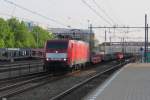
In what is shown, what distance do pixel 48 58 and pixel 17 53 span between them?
47642mm

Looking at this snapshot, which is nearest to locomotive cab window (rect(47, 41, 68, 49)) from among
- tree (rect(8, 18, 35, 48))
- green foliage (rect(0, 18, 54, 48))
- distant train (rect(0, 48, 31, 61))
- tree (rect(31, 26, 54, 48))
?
distant train (rect(0, 48, 31, 61))

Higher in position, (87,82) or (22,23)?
(22,23)

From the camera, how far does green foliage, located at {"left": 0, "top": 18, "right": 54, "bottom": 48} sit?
426 ft

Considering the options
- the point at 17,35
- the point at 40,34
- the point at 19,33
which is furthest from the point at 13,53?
the point at 40,34

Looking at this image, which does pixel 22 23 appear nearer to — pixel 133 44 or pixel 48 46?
pixel 133 44

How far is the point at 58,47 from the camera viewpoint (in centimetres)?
3706

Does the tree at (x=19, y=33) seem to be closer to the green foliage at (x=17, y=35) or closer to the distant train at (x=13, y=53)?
the green foliage at (x=17, y=35)

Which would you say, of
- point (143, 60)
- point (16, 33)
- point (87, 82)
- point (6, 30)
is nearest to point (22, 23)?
point (16, 33)

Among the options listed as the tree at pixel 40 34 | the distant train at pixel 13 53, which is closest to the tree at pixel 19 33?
the tree at pixel 40 34

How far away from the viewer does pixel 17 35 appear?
147 meters

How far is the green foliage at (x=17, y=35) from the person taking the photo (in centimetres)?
12988

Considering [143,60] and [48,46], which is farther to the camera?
[143,60]

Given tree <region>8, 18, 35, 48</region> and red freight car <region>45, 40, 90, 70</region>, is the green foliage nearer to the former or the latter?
tree <region>8, 18, 35, 48</region>

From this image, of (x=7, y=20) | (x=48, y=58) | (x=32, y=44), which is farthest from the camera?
(x=32, y=44)
